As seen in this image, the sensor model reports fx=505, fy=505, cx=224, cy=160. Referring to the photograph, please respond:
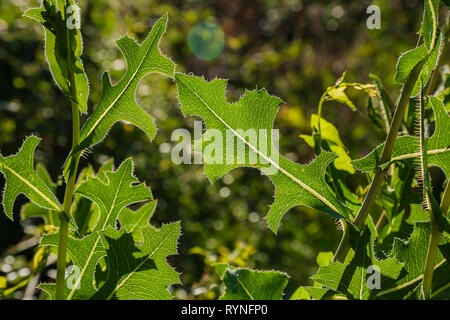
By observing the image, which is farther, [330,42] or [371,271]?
[330,42]

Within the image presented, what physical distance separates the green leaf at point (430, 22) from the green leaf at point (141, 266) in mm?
373

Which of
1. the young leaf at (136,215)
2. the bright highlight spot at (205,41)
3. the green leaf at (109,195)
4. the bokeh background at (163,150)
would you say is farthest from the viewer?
the bright highlight spot at (205,41)

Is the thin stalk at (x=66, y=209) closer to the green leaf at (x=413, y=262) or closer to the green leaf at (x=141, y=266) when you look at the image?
the green leaf at (x=141, y=266)

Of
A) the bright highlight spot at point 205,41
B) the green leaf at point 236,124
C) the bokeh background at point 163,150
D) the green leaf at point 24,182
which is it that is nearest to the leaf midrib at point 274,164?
the green leaf at point 236,124

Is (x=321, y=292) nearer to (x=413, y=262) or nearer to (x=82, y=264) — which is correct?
(x=413, y=262)

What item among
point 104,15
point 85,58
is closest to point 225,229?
point 85,58

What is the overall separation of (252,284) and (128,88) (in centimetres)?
29

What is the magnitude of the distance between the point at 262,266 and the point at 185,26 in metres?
2.16

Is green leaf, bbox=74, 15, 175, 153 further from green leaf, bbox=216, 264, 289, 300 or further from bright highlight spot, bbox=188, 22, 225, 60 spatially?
bright highlight spot, bbox=188, 22, 225, 60

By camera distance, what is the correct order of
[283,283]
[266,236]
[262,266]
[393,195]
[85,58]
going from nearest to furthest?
[283,283] → [393,195] → [262,266] → [85,58] → [266,236]

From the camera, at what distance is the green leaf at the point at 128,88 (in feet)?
2.07

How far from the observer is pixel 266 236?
2.59 metres

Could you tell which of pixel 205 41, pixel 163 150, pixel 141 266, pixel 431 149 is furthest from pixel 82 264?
pixel 205 41

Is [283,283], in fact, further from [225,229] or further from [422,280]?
[225,229]
